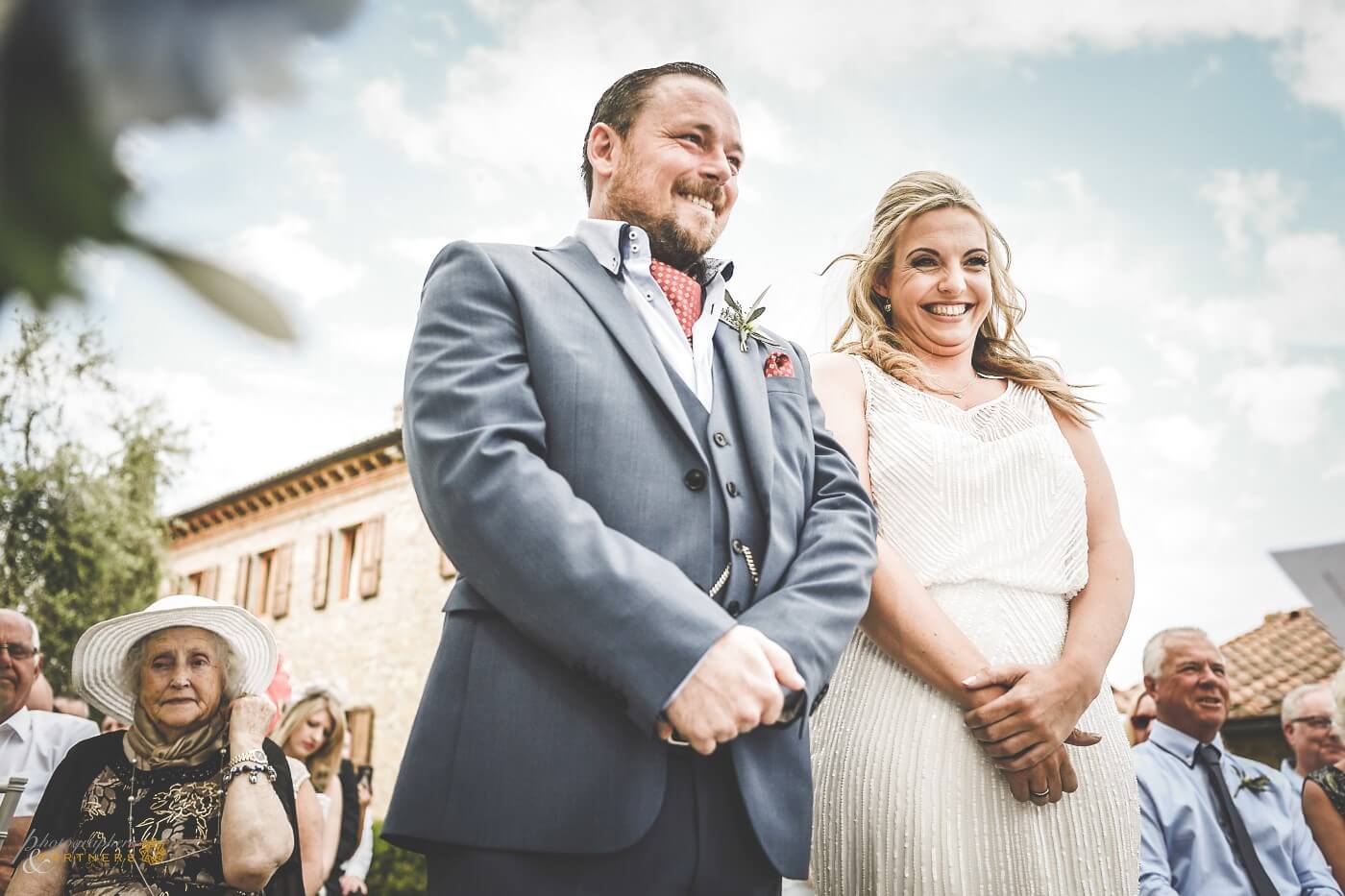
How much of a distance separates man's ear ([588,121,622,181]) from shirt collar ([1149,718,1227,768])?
4545 millimetres

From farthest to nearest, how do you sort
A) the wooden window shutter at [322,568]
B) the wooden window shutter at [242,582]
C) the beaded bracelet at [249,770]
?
the wooden window shutter at [242,582] < the wooden window shutter at [322,568] < the beaded bracelet at [249,770]

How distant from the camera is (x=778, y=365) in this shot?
244 centimetres

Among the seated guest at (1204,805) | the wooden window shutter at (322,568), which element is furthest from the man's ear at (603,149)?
the wooden window shutter at (322,568)

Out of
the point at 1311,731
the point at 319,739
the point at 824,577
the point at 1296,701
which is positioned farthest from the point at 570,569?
the point at 1296,701

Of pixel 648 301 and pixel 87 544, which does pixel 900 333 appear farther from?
pixel 87 544

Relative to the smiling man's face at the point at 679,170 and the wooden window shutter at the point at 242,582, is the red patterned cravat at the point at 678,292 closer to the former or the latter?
the smiling man's face at the point at 679,170

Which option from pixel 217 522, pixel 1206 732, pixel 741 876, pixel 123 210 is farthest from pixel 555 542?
pixel 217 522

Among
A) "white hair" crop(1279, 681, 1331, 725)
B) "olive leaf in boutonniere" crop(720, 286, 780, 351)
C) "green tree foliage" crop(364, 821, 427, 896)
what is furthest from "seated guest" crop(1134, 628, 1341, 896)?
"green tree foliage" crop(364, 821, 427, 896)

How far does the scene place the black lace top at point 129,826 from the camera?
3408mm

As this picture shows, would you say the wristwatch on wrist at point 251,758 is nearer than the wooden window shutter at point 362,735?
Yes

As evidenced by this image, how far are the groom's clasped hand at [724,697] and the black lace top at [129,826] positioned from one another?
2530 mm

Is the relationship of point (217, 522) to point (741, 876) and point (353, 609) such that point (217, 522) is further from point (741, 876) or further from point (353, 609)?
point (741, 876)

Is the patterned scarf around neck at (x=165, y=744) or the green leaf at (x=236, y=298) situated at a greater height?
the patterned scarf around neck at (x=165, y=744)

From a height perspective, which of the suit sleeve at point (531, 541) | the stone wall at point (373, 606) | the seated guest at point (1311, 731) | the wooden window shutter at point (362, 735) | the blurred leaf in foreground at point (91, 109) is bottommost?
the blurred leaf in foreground at point (91, 109)
